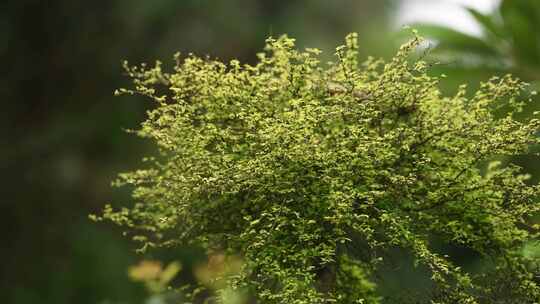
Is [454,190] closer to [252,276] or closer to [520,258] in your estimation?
[520,258]

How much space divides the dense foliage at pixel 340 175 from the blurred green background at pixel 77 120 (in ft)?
24.7

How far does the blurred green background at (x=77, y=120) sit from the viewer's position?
1252 cm

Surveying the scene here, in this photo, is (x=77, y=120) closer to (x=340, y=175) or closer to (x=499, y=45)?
(x=499, y=45)

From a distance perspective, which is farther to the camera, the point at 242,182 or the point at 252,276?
the point at 252,276

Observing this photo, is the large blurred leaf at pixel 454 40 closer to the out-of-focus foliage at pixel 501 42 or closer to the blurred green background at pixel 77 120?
the out-of-focus foliage at pixel 501 42

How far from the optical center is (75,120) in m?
12.9

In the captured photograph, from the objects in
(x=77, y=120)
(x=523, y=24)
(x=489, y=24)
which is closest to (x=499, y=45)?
(x=523, y=24)

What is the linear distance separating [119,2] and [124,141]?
6.86 ft

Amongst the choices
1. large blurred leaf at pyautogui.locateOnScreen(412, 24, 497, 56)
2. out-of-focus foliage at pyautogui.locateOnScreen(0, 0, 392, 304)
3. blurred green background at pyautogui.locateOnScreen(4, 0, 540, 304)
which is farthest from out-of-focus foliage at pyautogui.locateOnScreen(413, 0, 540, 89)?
out-of-focus foliage at pyautogui.locateOnScreen(0, 0, 392, 304)

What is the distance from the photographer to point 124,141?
1295 centimetres

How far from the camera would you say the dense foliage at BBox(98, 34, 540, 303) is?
4.59 m

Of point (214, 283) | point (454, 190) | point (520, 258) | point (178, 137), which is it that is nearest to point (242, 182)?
point (178, 137)

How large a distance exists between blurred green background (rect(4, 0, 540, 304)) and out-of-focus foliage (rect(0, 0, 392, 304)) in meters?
0.02

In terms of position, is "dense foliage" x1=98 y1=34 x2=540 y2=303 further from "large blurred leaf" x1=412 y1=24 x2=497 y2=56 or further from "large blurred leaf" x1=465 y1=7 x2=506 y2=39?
"large blurred leaf" x1=412 y1=24 x2=497 y2=56
